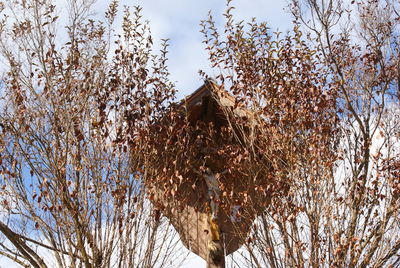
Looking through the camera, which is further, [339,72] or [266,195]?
[339,72]

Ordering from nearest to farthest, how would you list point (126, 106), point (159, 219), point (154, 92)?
1. point (159, 219)
2. point (126, 106)
3. point (154, 92)

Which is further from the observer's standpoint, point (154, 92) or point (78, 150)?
point (154, 92)

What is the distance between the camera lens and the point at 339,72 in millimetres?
7152

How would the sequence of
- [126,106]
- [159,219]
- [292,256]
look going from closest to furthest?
[292,256] → [159,219] → [126,106]

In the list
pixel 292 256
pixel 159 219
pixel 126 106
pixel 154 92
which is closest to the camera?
pixel 292 256

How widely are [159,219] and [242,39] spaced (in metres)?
2.93

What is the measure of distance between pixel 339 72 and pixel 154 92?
2.79m

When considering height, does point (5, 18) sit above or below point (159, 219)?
above

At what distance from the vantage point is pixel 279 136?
247 inches

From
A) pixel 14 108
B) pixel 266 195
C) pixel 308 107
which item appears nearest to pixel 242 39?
pixel 308 107

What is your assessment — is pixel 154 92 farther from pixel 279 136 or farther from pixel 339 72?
pixel 339 72

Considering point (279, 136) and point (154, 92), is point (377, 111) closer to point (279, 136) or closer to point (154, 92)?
point (279, 136)

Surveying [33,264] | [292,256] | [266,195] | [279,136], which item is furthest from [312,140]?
[33,264]

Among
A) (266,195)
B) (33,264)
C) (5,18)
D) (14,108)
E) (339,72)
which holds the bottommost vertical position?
(266,195)
